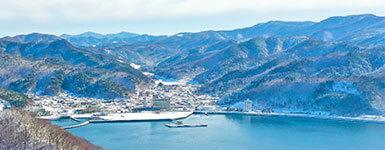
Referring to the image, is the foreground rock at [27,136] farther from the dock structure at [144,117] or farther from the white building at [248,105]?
the white building at [248,105]

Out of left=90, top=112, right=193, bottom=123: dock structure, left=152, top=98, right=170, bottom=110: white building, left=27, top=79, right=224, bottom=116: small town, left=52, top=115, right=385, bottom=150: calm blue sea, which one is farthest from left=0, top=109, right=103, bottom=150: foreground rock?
left=152, top=98, right=170, bottom=110: white building

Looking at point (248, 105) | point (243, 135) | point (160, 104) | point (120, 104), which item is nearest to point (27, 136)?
point (243, 135)

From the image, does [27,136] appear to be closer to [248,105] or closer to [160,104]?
[160,104]

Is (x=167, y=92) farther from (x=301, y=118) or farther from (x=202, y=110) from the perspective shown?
(x=301, y=118)

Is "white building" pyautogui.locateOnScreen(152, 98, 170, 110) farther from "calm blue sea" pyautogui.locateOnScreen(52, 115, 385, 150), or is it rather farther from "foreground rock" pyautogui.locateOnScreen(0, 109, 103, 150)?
→ "foreground rock" pyautogui.locateOnScreen(0, 109, 103, 150)

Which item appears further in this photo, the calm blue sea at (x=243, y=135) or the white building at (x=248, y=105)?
the white building at (x=248, y=105)

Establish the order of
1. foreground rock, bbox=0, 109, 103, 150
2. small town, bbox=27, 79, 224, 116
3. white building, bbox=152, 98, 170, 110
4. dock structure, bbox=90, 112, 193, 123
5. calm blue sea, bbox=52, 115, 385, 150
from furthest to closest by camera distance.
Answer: white building, bbox=152, 98, 170, 110 < small town, bbox=27, 79, 224, 116 < dock structure, bbox=90, 112, 193, 123 < calm blue sea, bbox=52, 115, 385, 150 < foreground rock, bbox=0, 109, 103, 150

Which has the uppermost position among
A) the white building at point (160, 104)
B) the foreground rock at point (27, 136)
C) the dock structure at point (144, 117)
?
the white building at point (160, 104)

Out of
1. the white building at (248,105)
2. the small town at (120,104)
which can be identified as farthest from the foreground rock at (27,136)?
the white building at (248,105)

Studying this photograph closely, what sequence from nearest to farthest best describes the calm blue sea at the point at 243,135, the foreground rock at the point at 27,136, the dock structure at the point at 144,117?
1. the foreground rock at the point at 27,136
2. the calm blue sea at the point at 243,135
3. the dock structure at the point at 144,117
